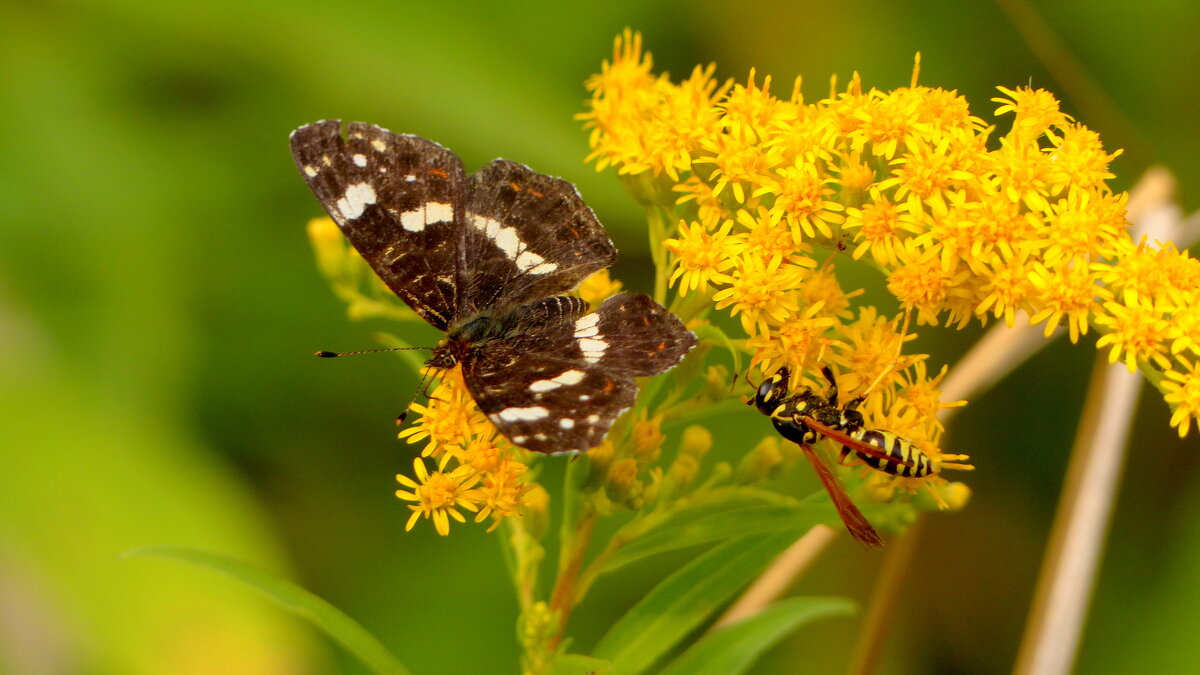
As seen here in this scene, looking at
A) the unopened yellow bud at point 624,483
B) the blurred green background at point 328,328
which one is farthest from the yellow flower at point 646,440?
the blurred green background at point 328,328

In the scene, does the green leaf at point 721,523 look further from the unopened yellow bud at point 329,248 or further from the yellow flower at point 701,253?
the unopened yellow bud at point 329,248

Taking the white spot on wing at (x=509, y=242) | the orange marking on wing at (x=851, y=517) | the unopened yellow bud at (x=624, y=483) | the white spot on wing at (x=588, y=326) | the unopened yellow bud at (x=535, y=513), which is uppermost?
the white spot on wing at (x=509, y=242)

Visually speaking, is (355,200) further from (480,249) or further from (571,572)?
(571,572)

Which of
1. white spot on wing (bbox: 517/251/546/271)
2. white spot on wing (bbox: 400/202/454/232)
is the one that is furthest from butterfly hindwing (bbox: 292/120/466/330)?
white spot on wing (bbox: 517/251/546/271)

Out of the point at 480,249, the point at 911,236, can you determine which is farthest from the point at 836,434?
the point at 480,249

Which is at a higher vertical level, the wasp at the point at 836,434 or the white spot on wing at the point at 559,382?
the wasp at the point at 836,434

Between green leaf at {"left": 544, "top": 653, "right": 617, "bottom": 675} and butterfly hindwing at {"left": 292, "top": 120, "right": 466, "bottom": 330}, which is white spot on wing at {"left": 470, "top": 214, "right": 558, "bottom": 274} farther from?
green leaf at {"left": 544, "top": 653, "right": 617, "bottom": 675}
